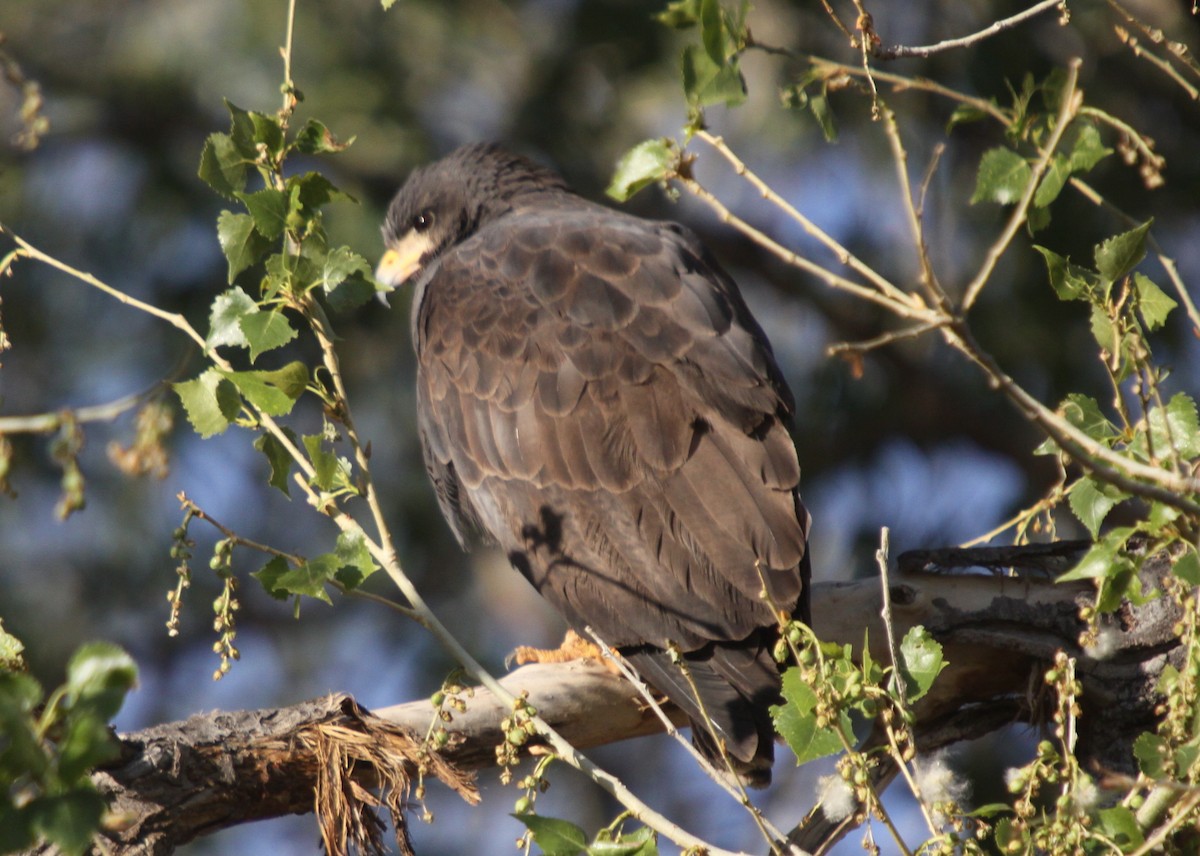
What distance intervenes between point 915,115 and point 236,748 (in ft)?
15.4

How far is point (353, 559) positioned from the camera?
8.02 feet

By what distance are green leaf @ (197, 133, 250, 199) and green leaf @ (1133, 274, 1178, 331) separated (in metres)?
1.79

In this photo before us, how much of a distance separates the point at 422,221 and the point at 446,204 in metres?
0.12

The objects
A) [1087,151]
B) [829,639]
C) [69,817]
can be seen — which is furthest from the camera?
[829,639]

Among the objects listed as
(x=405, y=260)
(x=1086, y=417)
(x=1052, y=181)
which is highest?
(x=405, y=260)

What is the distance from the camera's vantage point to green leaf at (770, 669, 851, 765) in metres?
2.01

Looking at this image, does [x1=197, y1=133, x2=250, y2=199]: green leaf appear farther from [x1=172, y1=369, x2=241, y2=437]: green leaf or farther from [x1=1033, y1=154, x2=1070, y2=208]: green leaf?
[x1=1033, y1=154, x2=1070, y2=208]: green leaf

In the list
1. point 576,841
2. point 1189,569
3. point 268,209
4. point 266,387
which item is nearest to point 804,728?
point 576,841

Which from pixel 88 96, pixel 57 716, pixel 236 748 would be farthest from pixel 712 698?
pixel 88 96

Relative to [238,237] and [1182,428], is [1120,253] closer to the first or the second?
[1182,428]

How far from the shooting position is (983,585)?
352 cm

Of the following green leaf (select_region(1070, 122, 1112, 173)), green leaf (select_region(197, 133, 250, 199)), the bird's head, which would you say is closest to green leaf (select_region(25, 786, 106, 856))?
green leaf (select_region(197, 133, 250, 199))

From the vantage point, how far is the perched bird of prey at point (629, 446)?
10.4ft

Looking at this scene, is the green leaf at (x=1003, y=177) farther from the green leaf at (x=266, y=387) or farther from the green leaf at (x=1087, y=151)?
the green leaf at (x=266, y=387)
